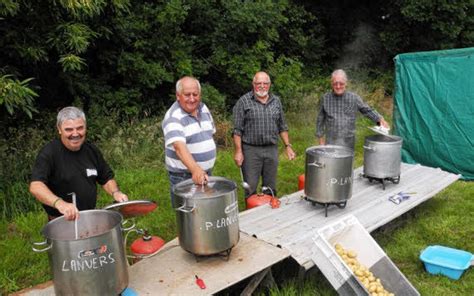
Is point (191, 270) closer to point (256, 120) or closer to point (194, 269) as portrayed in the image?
point (194, 269)

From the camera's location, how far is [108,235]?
220 cm

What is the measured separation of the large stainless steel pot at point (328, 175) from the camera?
3.65m

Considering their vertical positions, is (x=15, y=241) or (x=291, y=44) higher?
(x=291, y=44)

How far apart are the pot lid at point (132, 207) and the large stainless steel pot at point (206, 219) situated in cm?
19

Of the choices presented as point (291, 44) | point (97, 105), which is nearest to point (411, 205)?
point (97, 105)

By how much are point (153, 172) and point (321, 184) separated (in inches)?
128

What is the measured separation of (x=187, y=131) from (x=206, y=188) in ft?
2.13

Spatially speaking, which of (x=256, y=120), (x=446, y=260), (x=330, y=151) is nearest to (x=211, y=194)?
(x=330, y=151)

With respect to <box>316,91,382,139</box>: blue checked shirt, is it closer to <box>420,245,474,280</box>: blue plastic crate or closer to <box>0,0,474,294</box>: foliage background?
<box>0,0,474,294</box>: foliage background

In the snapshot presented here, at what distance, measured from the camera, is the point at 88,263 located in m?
2.16

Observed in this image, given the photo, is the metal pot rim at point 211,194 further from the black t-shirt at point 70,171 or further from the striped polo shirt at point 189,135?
the black t-shirt at point 70,171

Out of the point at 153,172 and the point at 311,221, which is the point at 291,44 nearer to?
the point at 153,172

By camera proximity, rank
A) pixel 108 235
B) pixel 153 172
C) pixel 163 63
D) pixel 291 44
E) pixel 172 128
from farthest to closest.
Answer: pixel 291 44
pixel 163 63
pixel 153 172
pixel 172 128
pixel 108 235

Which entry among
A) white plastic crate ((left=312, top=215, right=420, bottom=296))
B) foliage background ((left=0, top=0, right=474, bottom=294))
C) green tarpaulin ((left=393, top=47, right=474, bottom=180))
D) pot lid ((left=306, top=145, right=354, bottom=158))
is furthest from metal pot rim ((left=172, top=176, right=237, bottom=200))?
green tarpaulin ((left=393, top=47, right=474, bottom=180))
